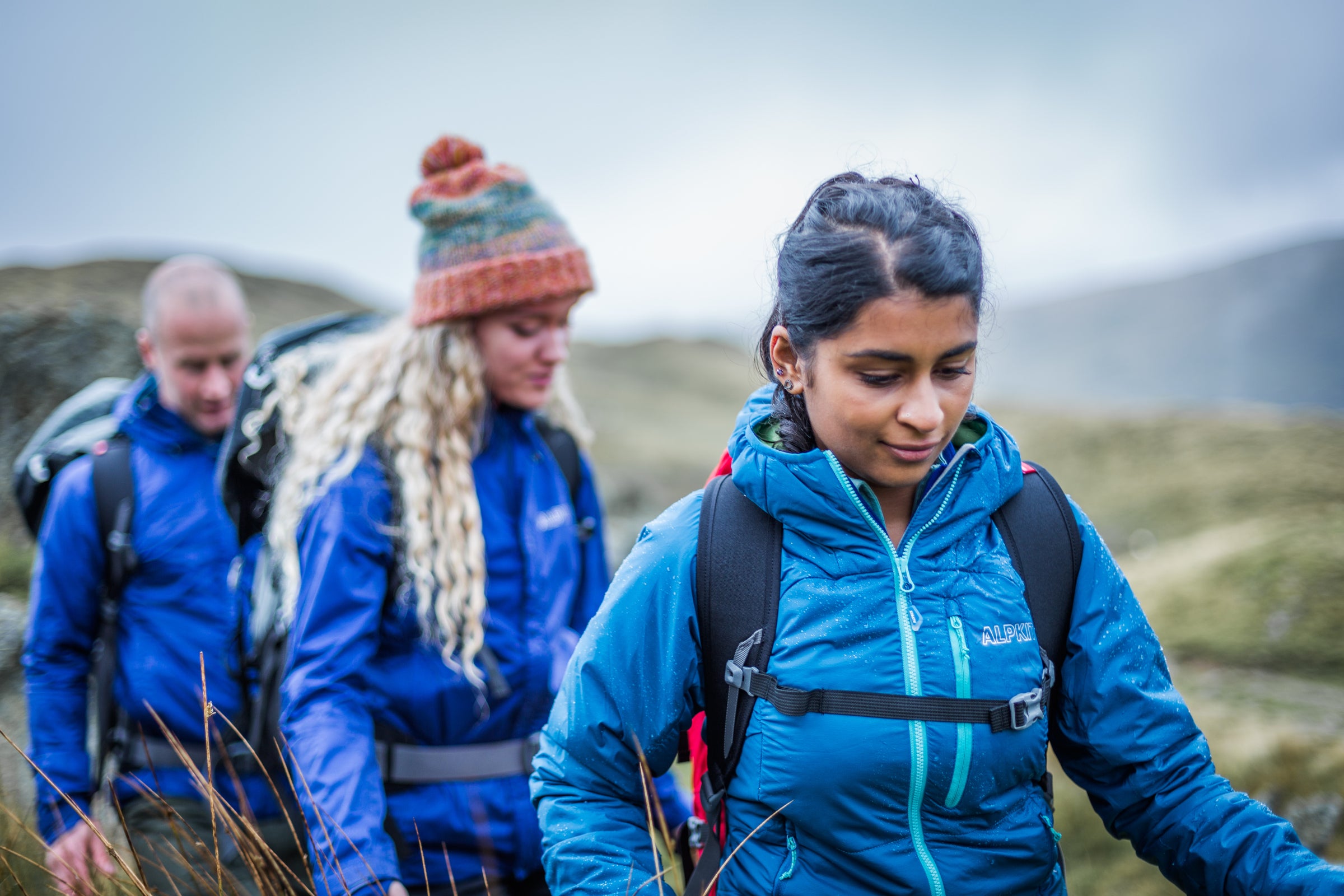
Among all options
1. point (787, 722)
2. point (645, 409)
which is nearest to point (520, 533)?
point (787, 722)

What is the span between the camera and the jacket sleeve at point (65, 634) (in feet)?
11.4

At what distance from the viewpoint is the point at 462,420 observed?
120 inches

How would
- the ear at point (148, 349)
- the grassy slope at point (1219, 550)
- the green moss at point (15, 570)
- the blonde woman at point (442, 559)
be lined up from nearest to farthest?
the blonde woman at point (442, 559) < the ear at point (148, 349) < the grassy slope at point (1219, 550) < the green moss at point (15, 570)

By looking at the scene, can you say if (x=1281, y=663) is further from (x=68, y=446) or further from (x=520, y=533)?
(x=68, y=446)

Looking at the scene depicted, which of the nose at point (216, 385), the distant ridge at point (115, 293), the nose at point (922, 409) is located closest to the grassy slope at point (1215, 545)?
the nose at point (922, 409)

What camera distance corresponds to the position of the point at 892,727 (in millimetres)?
1747

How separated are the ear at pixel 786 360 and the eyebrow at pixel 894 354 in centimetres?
22

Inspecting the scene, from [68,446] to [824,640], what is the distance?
3.90 meters

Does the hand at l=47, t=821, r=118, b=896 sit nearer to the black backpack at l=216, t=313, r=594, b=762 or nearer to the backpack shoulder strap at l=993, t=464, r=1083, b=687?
the black backpack at l=216, t=313, r=594, b=762

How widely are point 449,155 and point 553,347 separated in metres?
1.05

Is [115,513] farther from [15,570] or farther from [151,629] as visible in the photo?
[15,570]

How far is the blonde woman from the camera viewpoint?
2.44 metres

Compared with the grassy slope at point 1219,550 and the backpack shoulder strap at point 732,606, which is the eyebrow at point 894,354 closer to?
the backpack shoulder strap at point 732,606

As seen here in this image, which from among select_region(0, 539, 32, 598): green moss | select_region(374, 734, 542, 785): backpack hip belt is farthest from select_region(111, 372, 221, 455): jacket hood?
select_region(0, 539, 32, 598): green moss
